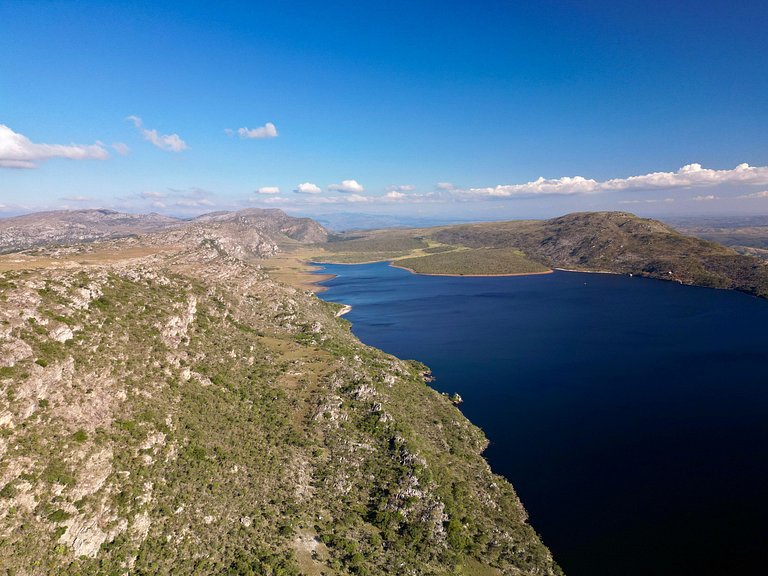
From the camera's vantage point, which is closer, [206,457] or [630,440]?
[206,457]

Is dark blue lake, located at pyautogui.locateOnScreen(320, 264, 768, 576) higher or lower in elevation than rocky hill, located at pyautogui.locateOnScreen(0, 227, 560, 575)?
lower

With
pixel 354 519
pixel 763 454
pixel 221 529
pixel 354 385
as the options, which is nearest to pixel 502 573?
pixel 354 519

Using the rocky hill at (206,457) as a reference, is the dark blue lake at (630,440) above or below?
below

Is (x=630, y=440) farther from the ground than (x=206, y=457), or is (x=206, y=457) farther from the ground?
(x=206, y=457)

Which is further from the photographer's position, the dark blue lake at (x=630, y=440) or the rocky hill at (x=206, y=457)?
the dark blue lake at (x=630, y=440)

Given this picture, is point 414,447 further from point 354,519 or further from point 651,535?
point 651,535
